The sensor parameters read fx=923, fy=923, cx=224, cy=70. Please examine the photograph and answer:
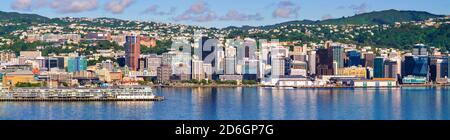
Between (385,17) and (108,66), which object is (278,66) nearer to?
(108,66)

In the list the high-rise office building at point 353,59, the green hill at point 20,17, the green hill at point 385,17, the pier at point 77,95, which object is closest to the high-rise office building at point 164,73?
the high-rise office building at point 353,59

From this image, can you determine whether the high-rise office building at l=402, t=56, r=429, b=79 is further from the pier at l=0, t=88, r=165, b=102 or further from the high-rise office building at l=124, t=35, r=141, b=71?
the pier at l=0, t=88, r=165, b=102

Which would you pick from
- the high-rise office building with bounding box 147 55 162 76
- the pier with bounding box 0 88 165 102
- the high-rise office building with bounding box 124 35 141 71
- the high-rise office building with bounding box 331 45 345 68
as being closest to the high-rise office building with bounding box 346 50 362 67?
the high-rise office building with bounding box 331 45 345 68

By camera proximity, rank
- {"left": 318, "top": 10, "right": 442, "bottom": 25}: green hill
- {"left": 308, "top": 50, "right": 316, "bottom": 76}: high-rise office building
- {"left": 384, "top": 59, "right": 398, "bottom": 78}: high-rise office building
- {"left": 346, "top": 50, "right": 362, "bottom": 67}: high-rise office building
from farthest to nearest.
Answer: {"left": 318, "top": 10, "right": 442, "bottom": 25}: green hill < {"left": 346, "top": 50, "right": 362, "bottom": 67}: high-rise office building < {"left": 308, "top": 50, "right": 316, "bottom": 76}: high-rise office building < {"left": 384, "top": 59, "right": 398, "bottom": 78}: high-rise office building

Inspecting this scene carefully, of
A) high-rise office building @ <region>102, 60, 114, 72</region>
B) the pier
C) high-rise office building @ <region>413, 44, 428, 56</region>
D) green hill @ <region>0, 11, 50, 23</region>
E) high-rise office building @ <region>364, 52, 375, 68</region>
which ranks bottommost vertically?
the pier

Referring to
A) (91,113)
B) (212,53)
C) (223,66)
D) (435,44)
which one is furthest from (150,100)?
(435,44)

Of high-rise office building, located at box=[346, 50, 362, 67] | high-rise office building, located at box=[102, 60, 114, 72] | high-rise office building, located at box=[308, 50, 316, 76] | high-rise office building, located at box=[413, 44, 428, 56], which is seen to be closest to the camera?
high-rise office building, located at box=[102, 60, 114, 72]

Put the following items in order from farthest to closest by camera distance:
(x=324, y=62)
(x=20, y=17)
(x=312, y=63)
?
(x=20, y=17) < (x=312, y=63) < (x=324, y=62)

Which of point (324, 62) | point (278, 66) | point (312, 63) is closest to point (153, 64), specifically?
point (278, 66)

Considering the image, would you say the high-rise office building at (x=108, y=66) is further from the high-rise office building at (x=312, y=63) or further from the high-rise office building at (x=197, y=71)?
the high-rise office building at (x=312, y=63)
